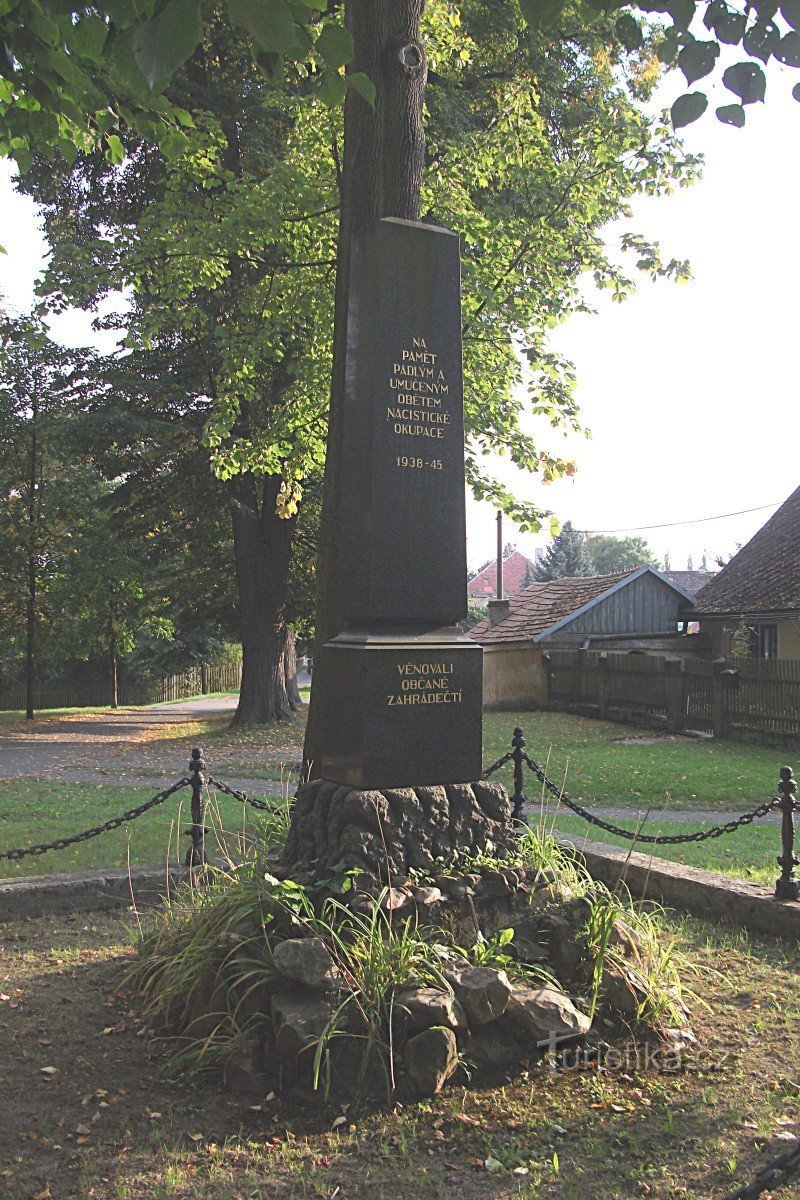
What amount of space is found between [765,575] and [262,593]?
499 inches

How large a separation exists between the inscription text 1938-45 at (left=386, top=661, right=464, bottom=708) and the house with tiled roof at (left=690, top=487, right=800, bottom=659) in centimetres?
1810

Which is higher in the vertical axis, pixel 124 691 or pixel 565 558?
pixel 565 558

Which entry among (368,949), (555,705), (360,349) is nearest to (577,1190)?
(368,949)

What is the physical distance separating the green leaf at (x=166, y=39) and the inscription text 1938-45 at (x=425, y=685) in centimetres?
300

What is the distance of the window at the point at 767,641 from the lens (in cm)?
2508

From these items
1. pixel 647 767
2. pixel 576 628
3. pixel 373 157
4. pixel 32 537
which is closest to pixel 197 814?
pixel 373 157

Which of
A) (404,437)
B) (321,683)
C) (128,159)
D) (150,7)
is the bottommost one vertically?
(321,683)

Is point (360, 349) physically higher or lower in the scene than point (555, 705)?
higher

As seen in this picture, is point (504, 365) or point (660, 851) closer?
point (660, 851)

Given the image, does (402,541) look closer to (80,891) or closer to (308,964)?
(308,964)

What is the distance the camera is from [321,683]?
18.8 ft

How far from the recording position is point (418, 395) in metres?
5.53

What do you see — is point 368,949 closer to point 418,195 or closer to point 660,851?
point 418,195

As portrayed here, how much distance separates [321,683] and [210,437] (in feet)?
27.0
